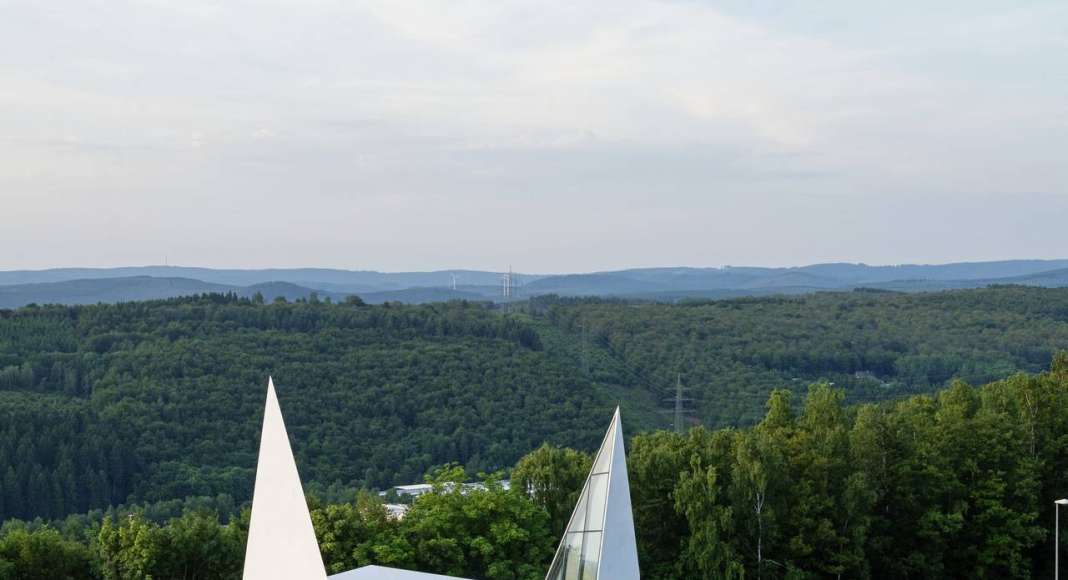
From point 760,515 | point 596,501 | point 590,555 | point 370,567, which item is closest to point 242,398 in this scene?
point 760,515

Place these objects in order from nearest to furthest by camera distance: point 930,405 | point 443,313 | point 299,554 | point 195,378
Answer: point 299,554, point 930,405, point 195,378, point 443,313

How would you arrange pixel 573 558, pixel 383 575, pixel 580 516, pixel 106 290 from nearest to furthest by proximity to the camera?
pixel 573 558, pixel 580 516, pixel 383 575, pixel 106 290

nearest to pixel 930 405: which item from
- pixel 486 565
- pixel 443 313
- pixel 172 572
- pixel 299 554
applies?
pixel 486 565

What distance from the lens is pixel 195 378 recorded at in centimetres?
7500

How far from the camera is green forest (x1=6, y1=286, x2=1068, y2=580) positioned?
35.8 metres

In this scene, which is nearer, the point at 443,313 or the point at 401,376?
the point at 401,376

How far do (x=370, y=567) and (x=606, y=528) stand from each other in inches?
394

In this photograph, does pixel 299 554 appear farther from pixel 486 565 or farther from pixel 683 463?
pixel 683 463

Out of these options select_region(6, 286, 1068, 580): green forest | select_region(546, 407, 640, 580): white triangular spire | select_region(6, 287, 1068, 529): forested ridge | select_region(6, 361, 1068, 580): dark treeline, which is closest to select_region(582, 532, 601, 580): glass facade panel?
select_region(546, 407, 640, 580): white triangular spire

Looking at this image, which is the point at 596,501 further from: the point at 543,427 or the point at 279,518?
the point at 543,427

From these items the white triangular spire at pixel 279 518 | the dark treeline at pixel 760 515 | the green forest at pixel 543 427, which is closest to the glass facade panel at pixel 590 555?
the white triangular spire at pixel 279 518

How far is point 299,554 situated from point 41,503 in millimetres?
50746

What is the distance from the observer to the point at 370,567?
27750 mm

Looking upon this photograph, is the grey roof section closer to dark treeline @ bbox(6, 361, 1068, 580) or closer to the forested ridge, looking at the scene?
dark treeline @ bbox(6, 361, 1068, 580)
